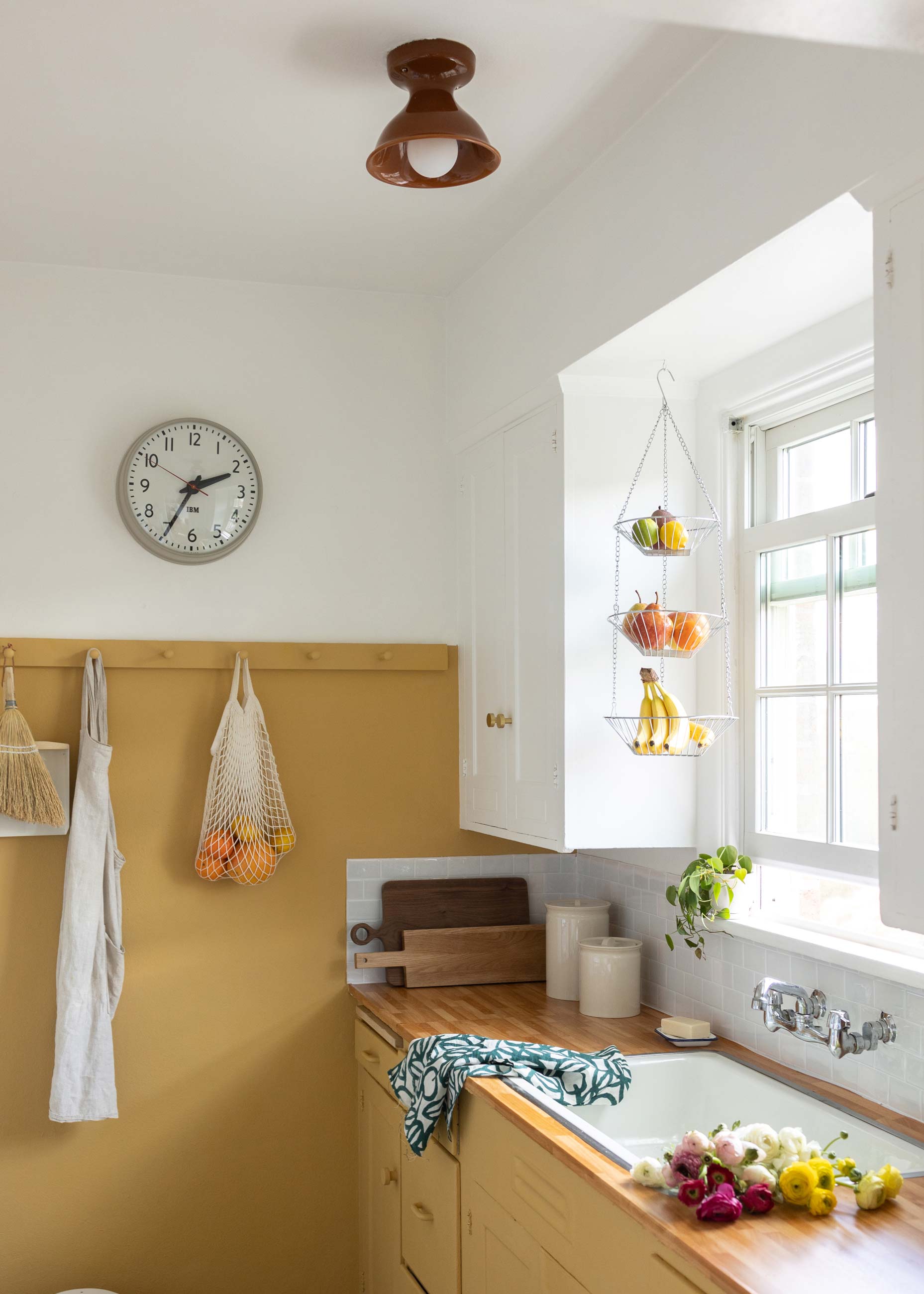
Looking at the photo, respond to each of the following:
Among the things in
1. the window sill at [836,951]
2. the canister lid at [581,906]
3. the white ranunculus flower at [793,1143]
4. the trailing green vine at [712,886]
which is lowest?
the white ranunculus flower at [793,1143]

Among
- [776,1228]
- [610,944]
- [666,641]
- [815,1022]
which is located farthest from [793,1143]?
[610,944]

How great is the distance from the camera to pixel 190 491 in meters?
3.00

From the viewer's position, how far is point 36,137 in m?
2.29

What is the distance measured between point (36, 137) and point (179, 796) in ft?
5.14

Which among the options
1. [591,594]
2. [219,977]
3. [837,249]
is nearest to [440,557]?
[591,594]

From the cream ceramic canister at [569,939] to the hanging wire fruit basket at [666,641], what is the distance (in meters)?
0.60

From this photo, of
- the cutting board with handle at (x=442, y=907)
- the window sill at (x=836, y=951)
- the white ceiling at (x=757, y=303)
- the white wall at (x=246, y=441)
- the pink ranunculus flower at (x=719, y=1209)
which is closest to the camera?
the pink ranunculus flower at (x=719, y=1209)

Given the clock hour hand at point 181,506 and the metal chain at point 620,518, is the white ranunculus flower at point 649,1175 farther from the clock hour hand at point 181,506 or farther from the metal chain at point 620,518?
the clock hour hand at point 181,506

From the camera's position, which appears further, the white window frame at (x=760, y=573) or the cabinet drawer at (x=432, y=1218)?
the cabinet drawer at (x=432, y=1218)

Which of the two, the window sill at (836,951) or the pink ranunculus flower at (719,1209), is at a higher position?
the window sill at (836,951)

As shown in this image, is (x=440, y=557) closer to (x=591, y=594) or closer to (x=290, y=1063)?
(x=591, y=594)

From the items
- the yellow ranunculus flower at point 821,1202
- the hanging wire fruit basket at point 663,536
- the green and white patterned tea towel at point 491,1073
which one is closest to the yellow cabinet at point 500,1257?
the green and white patterned tea towel at point 491,1073

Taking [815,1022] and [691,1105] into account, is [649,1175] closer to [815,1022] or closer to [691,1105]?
[815,1022]

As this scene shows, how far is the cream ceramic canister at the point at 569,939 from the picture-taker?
2869mm
